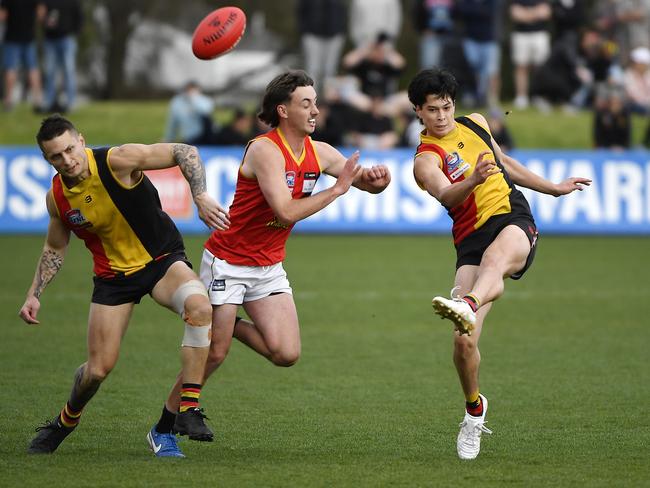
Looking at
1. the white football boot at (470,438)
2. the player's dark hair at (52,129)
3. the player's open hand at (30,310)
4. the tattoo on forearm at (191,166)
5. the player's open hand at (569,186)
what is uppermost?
the player's dark hair at (52,129)

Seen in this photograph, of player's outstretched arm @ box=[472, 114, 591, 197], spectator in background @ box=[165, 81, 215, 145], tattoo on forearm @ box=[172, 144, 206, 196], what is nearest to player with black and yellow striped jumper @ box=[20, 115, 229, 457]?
tattoo on forearm @ box=[172, 144, 206, 196]

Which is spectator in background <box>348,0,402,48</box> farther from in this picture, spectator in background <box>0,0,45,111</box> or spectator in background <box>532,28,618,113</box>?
spectator in background <box>0,0,45,111</box>

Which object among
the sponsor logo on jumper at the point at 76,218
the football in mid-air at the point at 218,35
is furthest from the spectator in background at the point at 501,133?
the sponsor logo on jumper at the point at 76,218

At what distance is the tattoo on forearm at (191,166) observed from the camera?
22.4ft

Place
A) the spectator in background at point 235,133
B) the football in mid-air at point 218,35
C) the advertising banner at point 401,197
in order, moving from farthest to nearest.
→ the spectator in background at point 235,133
the advertising banner at point 401,197
the football in mid-air at point 218,35

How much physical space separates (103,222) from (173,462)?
4.70ft

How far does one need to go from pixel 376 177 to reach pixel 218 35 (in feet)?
5.62

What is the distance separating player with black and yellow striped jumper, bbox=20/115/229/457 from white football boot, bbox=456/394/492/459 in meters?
1.43

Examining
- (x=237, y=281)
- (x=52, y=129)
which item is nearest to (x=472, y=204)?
(x=237, y=281)

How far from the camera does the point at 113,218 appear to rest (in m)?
7.14

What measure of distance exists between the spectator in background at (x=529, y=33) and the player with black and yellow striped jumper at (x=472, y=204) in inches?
585

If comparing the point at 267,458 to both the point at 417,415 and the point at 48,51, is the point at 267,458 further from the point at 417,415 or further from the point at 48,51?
the point at 48,51

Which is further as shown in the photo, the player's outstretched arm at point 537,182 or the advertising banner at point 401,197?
the advertising banner at point 401,197

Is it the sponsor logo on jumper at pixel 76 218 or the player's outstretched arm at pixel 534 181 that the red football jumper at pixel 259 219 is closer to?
the sponsor logo on jumper at pixel 76 218
